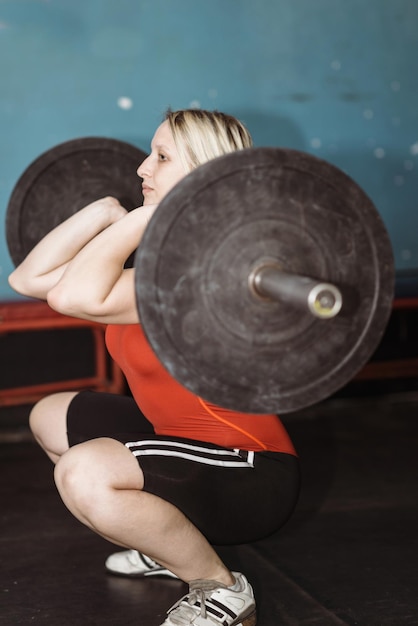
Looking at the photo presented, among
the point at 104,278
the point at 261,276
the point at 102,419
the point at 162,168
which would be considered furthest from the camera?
the point at 102,419

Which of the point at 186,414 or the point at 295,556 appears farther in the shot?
the point at 295,556

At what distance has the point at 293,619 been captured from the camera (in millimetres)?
1876

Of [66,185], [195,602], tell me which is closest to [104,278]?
[195,602]

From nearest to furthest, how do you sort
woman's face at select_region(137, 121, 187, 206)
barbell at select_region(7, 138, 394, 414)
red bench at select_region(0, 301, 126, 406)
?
barbell at select_region(7, 138, 394, 414), woman's face at select_region(137, 121, 187, 206), red bench at select_region(0, 301, 126, 406)

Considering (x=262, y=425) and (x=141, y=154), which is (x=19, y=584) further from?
(x=141, y=154)

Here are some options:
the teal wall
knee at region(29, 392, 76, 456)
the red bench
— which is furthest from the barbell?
the teal wall

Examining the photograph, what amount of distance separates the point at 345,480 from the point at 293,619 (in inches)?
44.6

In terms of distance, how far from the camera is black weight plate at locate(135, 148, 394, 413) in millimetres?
1435

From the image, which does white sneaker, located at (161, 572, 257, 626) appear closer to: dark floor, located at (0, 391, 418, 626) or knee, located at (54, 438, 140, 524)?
dark floor, located at (0, 391, 418, 626)

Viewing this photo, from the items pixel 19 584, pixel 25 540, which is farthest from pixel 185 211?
pixel 25 540

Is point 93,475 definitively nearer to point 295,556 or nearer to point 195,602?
point 195,602

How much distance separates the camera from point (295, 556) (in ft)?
7.39

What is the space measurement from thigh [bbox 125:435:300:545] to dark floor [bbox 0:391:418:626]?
25 centimetres

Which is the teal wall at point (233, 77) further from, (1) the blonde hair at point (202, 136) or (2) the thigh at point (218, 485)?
(2) the thigh at point (218, 485)
